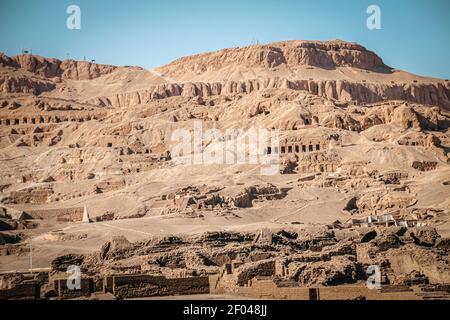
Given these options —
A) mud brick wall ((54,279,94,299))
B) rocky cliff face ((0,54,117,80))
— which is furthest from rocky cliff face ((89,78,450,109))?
mud brick wall ((54,279,94,299))

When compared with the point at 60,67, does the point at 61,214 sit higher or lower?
lower

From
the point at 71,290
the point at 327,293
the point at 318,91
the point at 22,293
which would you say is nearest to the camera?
the point at 327,293

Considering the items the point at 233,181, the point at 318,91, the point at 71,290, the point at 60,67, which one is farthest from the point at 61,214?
the point at 60,67

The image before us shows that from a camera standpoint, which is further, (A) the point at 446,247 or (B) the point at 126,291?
(A) the point at 446,247

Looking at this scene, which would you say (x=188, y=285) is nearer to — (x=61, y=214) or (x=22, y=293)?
(x=22, y=293)
